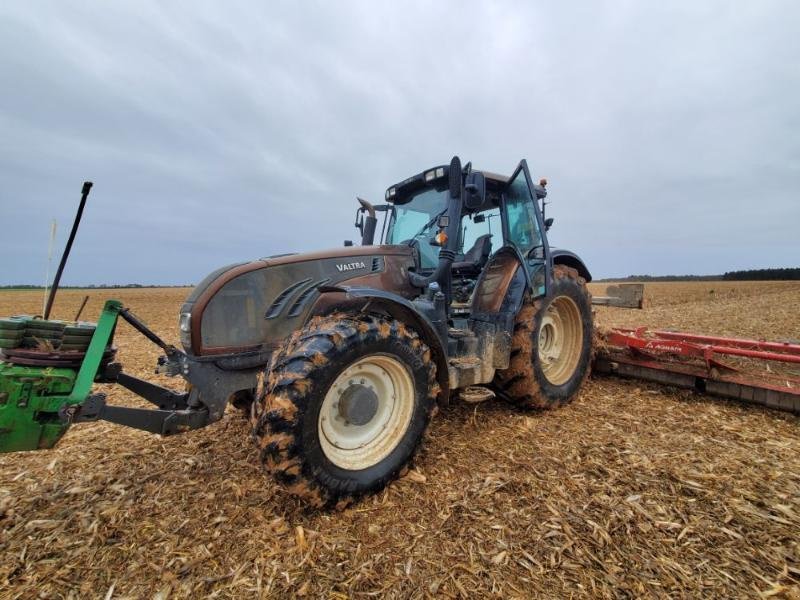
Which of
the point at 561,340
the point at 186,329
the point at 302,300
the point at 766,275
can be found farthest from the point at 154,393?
the point at 766,275

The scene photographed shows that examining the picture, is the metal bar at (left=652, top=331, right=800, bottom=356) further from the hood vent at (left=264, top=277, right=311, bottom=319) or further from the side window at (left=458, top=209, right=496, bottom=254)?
the hood vent at (left=264, top=277, right=311, bottom=319)

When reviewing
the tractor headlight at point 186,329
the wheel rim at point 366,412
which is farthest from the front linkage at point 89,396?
the wheel rim at point 366,412

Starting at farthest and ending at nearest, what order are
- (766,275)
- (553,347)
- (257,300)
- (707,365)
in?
(766,275) → (553,347) → (707,365) → (257,300)

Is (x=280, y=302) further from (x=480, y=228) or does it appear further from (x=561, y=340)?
(x=561, y=340)

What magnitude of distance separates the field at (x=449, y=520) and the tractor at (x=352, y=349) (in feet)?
1.18

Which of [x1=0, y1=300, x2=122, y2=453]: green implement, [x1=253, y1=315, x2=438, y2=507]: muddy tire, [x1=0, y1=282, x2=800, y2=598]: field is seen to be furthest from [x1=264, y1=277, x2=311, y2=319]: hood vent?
[x1=0, y1=282, x2=800, y2=598]: field

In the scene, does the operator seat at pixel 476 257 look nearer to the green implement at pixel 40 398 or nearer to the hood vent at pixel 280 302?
the hood vent at pixel 280 302

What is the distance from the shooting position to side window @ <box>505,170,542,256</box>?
4211 millimetres

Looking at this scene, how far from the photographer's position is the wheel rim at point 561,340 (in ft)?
14.5

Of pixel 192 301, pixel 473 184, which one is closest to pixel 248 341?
pixel 192 301

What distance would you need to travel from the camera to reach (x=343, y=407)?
2652 millimetres

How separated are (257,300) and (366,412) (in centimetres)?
106

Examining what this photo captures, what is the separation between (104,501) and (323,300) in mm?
1896

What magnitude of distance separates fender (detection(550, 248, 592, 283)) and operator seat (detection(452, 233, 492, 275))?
26.2 inches
